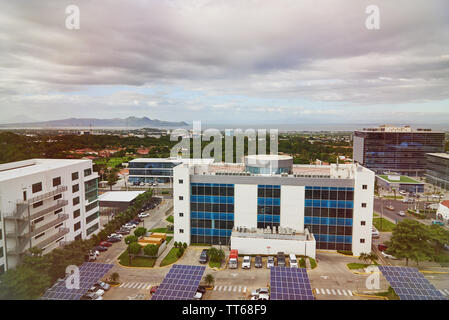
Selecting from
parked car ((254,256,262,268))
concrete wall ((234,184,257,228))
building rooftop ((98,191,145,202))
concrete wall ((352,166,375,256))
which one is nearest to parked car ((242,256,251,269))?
parked car ((254,256,262,268))

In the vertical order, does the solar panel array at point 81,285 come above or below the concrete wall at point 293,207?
below

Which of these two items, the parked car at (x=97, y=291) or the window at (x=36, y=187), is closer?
the parked car at (x=97, y=291)

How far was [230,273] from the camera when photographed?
57.5 feet

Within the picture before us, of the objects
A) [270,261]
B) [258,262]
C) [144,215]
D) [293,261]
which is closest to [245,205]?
[258,262]

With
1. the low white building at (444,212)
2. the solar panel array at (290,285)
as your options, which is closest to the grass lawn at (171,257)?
the solar panel array at (290,285)

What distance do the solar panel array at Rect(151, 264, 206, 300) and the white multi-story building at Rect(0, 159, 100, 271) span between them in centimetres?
837

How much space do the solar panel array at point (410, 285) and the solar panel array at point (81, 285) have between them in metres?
14.7

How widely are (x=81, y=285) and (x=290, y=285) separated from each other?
10.2 metres

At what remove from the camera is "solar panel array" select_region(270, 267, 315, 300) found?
12.6 meters

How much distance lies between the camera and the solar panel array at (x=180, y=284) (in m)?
12.5

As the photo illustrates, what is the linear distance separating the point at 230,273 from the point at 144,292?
17.3 ft

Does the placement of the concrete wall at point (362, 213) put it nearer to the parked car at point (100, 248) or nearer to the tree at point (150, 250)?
the tree at point (150, 250)
